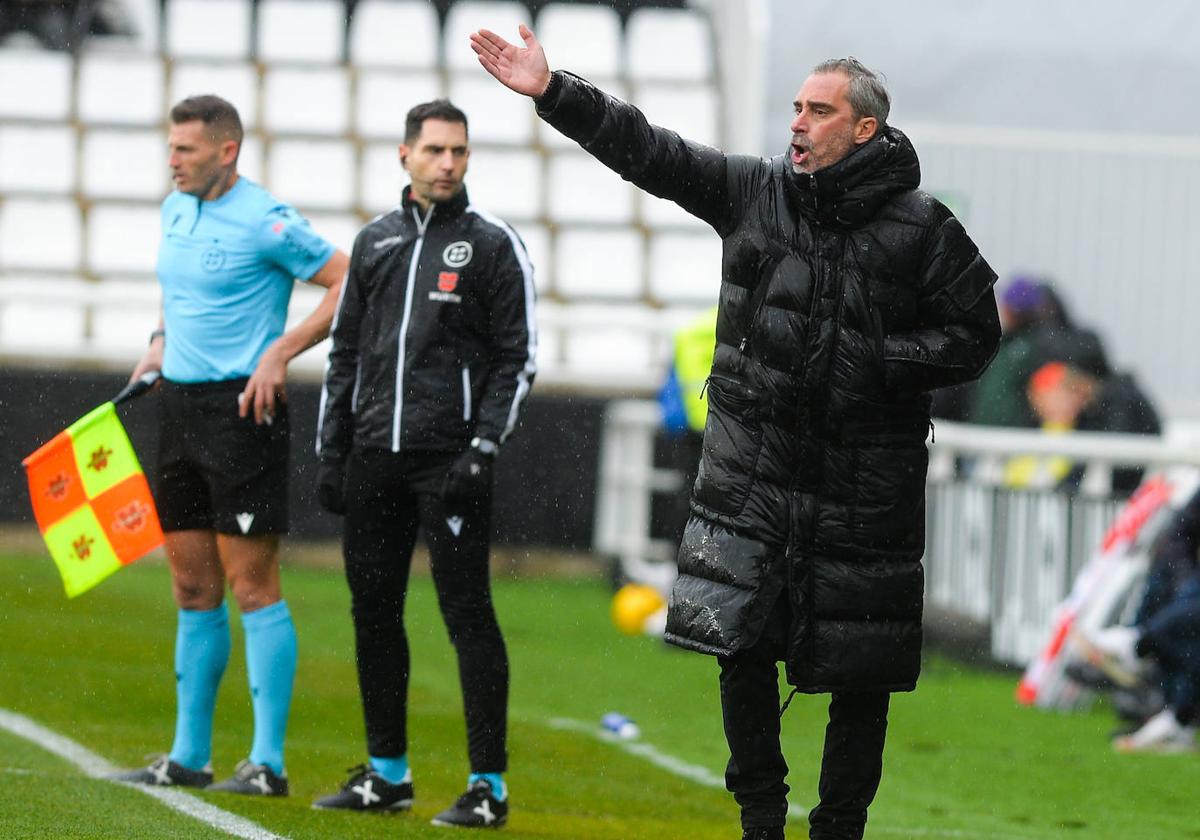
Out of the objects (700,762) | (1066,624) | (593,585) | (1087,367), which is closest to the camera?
(700,762)

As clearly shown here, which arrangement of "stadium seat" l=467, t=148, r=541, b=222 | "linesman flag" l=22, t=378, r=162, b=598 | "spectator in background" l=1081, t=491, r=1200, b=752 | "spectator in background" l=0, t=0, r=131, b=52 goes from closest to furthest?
1. "linesman flag" l=22, t=378, r=162, b=598
2. "spectator in background" l=1081, t=491, r=1200, b=752
3. "stadium seat" l=467, t=148, r=541, b=222
4. "spectator in background" l=0, t=0, r=131, b=52

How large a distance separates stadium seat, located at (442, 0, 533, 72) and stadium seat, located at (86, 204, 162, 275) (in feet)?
8.97

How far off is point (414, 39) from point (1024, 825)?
12004 mm

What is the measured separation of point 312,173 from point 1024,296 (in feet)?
20.4

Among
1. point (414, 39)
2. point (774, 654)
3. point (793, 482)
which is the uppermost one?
point (414, 39)

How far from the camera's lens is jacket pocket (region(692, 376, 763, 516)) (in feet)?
17.2

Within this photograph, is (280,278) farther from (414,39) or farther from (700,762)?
(414,39)

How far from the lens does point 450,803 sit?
22.3 feet

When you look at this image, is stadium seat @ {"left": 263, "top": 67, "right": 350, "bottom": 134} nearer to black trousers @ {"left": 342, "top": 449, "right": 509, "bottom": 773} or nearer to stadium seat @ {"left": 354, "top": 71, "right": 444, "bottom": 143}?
stadium seat @ {"left": 354, "top": 71, "right": 444, "bottom": 143}

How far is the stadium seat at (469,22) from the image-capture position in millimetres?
17719

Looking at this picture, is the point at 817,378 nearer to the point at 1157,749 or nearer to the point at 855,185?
the point at 855,185

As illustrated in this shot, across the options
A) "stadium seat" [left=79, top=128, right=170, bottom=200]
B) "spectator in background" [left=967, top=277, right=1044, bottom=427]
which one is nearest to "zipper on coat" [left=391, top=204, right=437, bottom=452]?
"spectator in background" [left=967, top=277, right=1044, bottom=427]

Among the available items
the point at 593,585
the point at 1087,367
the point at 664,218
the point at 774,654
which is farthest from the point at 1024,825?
the point at 664,218

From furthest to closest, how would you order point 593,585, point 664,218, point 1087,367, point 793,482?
1. point 664,218
2. point 593,585
3. point 1087,367
4. point 793,482
